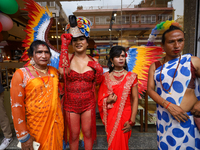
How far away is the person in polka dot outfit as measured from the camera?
1028mm

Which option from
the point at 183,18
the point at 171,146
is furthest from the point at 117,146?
the point at 183,18

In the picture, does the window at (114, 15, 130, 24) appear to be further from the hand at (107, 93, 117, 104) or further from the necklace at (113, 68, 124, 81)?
the hand at (107, 93, 117, 104)

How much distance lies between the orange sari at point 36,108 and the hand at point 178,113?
44.1 inches

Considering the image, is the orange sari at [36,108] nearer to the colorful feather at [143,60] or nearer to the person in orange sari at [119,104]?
the person in orange sari at [119,104]

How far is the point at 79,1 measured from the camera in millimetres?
2748

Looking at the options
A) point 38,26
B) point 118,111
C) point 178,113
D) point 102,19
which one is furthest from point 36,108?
point 102,19

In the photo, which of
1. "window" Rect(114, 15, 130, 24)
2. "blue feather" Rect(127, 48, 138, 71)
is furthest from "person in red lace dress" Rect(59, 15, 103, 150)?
"window" Rect(114, 15, 130, 24)

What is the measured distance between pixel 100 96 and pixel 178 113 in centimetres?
80

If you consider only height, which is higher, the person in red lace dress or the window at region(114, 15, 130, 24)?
the window at region(114, 15, 130, 24)

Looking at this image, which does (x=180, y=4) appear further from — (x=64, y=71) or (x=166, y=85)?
(x=64, y=71)

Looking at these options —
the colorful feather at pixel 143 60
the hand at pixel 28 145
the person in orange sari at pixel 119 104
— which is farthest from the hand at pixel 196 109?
the hand at pixel 28 145

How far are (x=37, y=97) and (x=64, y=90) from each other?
0.34 m

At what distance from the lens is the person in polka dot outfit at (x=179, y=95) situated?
1.03m

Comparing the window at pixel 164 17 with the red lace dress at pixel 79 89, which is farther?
the window at pixel 164 17
